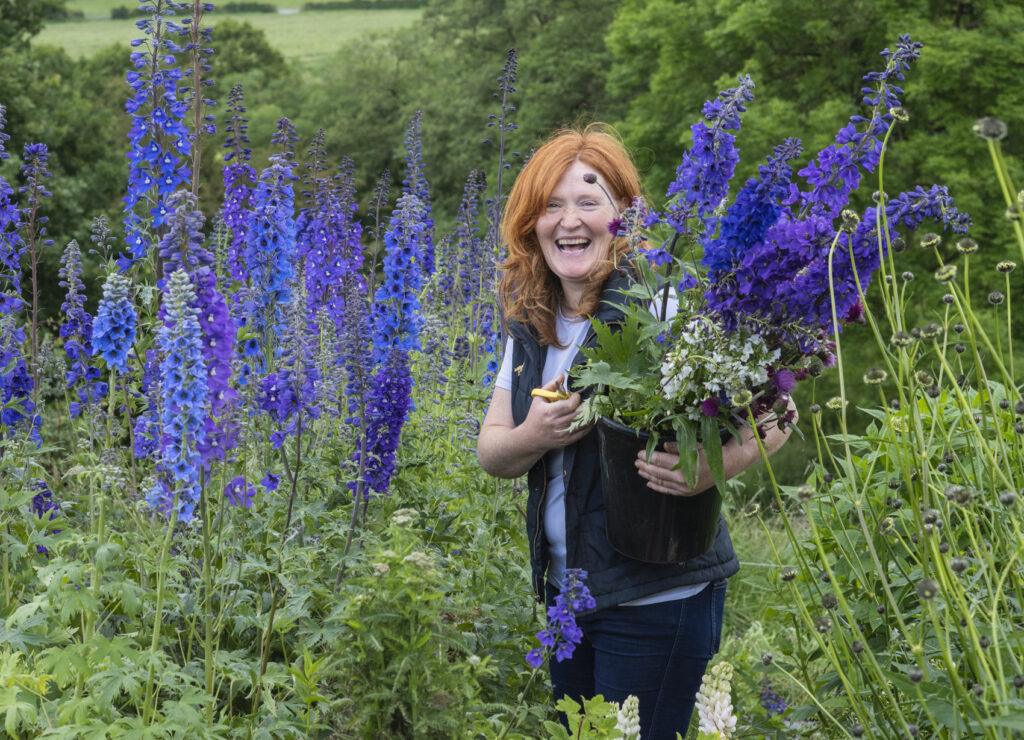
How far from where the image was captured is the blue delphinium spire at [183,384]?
98.3 inches

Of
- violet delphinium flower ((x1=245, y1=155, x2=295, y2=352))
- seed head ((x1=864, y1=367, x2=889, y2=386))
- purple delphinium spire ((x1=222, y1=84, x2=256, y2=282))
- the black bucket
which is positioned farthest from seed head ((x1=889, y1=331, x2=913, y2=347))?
purple delphinium spire ((x1=222, y1=84, x2=256, y2=282))

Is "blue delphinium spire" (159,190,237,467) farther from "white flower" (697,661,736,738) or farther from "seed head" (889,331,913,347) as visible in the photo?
"seed head" (889,331,913,347)

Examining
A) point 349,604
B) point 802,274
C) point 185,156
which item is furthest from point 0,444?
point 802,274

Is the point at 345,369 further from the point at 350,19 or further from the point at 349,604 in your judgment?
the point at 350,19

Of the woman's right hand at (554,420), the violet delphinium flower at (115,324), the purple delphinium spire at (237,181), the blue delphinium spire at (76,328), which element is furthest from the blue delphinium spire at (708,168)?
the blue delphinium spire at (76,328)

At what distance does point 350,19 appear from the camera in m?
60.9

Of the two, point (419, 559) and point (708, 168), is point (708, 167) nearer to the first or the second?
point (708, 168)

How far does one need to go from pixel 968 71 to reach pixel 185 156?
1602 centimetres

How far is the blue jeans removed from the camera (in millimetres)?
3092

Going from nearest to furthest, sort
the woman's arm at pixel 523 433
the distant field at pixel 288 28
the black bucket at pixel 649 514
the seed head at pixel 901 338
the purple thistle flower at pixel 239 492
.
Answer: the seed head at pixel 901 338 → the black bucket at pixel 649 514 → the woman's arm at pixel 523 433 → the purple thistle flower at pixel 239 492 → the distant field at pixel 288 28

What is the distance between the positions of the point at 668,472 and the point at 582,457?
0.51m

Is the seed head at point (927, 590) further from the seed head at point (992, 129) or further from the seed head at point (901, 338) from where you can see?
the seed head at point (992, 129)

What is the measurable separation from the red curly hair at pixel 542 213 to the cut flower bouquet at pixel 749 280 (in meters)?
0.60

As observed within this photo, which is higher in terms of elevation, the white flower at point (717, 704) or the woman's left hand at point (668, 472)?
the woman's left hand at point (668, 472)
